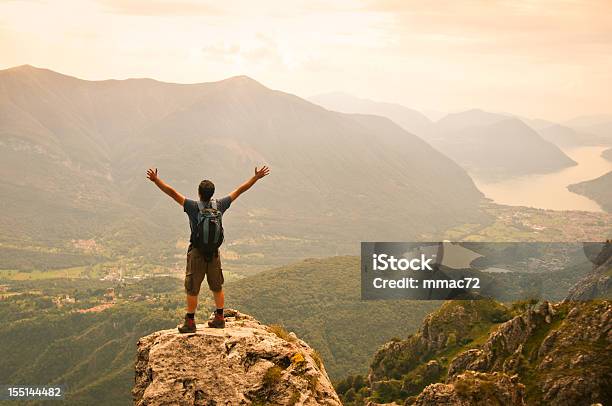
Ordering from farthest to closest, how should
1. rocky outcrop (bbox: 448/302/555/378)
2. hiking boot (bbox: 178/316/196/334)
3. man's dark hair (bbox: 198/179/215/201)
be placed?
rocky outcrop (bbox: 448/302/555/378), hiking boot (bbox: 178/316/196/334), man's dark hair (bbox: 198/179/215/201)

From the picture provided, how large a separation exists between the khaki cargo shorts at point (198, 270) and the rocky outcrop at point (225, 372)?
1.27 metres

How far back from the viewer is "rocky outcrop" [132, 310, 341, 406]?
12.8m

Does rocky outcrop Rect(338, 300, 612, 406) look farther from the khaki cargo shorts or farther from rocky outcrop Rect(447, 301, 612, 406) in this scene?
the khaki cargo shorts

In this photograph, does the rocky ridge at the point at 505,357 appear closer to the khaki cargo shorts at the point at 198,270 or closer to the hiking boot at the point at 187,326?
the khaki cargo shorts at the point at 198,270

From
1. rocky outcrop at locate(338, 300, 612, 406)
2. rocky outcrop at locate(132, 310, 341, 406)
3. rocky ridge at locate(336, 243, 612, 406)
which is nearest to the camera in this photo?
rocky outcrop at locate(132, 310, 341, 406)

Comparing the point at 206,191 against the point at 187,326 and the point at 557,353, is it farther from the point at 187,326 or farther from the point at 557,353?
the point at 557,353

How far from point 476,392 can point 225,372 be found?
74.6ft

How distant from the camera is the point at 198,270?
575 inches

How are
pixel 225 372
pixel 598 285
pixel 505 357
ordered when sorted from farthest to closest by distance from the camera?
pixel 598 285, pixel 505 357, pixel 225 372

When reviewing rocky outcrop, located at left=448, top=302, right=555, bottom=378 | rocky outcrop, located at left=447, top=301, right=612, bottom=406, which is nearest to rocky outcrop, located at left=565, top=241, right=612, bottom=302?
rocky outcrop, located at left=448, top=302, right=555, bottom=378

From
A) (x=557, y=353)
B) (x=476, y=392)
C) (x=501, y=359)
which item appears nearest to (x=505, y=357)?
(x=501, y=359)

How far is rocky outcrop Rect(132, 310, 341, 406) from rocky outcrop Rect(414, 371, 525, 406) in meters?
20.0

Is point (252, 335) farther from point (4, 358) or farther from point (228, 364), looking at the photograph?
point (4, 358)

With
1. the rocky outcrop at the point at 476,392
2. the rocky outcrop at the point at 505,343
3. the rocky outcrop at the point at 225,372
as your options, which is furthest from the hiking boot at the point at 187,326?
the rocky outcrop at the point at 505,343
